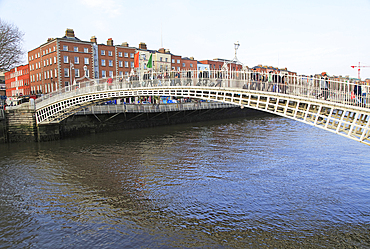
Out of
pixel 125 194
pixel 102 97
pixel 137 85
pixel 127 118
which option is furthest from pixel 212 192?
pixel 127 118

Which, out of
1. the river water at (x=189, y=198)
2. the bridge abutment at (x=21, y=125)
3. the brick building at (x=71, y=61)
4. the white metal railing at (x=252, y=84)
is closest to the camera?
the river water at (x=189, y=198)

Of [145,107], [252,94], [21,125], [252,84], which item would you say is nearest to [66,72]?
[145,107]

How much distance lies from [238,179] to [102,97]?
14.7 metres

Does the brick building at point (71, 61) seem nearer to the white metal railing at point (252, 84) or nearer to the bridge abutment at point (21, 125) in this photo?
the bridge abutment at point (21, 125)

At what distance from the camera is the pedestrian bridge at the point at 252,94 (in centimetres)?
1150

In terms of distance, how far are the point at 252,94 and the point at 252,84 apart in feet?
2.02

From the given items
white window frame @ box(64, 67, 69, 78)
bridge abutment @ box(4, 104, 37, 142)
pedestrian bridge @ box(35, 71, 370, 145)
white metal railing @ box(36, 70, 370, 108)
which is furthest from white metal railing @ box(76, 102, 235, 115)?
white window frame @ box(64, 67, 69, 78)

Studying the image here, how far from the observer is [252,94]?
14492 millimetres

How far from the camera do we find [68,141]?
84.3 ft

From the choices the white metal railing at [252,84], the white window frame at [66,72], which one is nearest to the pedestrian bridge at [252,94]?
the white metal railing at [252,84]

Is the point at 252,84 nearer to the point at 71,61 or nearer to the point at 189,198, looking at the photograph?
the point at 189,198

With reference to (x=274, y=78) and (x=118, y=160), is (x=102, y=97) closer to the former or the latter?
(x=118, y=160)

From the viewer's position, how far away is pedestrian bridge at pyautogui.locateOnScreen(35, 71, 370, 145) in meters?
11.5

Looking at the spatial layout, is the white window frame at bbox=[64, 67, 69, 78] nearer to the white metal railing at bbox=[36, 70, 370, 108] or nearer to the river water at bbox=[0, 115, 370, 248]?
the white metal railing at bbox=[36, 70, 370, 108]
